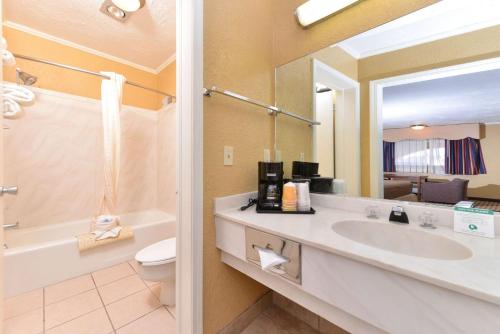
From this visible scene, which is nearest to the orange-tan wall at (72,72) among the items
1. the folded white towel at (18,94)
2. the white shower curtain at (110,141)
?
the white shower curtain at (110,141)

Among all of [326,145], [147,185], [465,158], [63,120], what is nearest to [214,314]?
[326,145]

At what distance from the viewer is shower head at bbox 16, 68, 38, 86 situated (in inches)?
75.5

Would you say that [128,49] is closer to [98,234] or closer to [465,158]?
[98,234]

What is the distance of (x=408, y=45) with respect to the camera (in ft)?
3.38

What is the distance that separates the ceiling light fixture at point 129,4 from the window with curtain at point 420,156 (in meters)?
2.31

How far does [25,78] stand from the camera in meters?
1.96

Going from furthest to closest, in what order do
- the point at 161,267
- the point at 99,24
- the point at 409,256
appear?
the point at 99,24
the point at 161,267
the point at 409,256

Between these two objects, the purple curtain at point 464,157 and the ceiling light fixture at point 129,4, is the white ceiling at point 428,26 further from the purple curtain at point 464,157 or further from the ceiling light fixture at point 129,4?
the ceiling light fixture at point 129,4

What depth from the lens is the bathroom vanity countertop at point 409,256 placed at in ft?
1.59

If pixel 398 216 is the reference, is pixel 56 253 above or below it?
below

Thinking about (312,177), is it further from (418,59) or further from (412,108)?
(418,59)

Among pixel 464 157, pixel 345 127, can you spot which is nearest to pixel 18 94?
pixel 345 127

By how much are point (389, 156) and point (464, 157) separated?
292 mm

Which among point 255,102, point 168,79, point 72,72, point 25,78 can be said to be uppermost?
point 168,79
